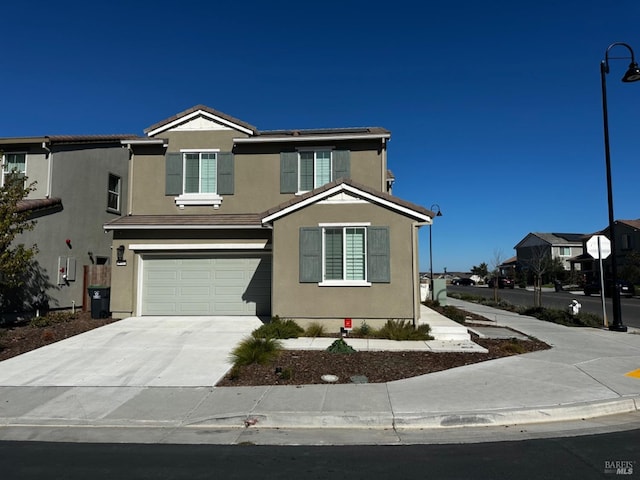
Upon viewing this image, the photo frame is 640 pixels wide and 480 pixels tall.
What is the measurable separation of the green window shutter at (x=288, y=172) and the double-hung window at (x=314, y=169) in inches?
8.3

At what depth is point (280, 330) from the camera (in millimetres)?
11266

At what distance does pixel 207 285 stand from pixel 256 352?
6.18 metres

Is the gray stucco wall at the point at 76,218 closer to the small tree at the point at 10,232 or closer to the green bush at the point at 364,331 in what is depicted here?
the small tree at the point at 10,232

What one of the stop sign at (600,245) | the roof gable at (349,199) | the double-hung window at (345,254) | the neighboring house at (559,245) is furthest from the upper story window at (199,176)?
the neighboring house at (559,245)

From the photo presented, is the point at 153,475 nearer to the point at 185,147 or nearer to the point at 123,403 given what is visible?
the point at 123,403

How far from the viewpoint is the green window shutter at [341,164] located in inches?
601

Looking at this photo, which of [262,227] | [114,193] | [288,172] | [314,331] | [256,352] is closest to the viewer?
[256,352]

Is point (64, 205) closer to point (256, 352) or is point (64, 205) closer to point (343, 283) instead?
point (343, 283)

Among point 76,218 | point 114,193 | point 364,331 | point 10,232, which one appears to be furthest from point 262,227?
point 114,193

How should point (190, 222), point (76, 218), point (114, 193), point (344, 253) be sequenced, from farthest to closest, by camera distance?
point (114, 193) → point (76, 218) → point (190, 222) → point (344, 253)

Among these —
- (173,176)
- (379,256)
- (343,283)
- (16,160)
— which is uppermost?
(16,160)

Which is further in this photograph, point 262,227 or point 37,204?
point 37,204

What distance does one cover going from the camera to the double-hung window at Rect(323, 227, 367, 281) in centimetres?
1223

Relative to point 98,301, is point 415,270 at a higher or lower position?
higher
